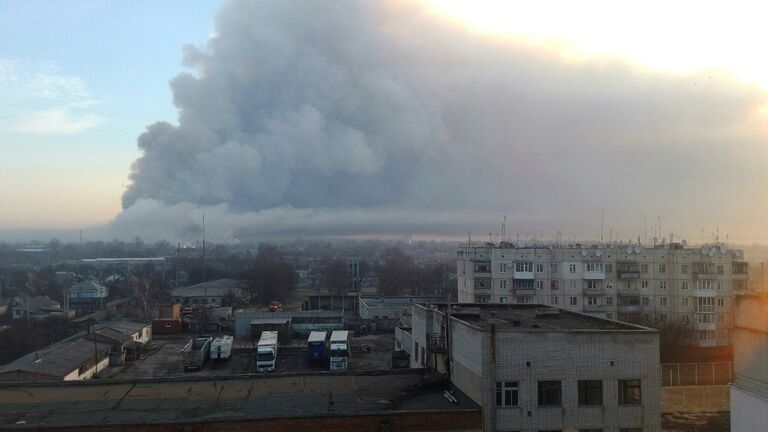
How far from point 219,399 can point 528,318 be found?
356 inches

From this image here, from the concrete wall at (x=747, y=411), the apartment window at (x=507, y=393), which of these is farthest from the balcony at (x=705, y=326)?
the concrete wall at (x=747, y=411)

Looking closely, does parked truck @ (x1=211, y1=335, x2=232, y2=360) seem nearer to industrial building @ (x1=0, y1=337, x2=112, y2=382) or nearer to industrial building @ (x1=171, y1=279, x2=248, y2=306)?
industrial building @ (x1=0, y1=337, x2=112, y2=382)

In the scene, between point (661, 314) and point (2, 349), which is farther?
point (661, 314)

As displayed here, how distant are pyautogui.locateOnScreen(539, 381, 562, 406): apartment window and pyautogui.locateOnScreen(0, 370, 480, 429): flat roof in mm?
1481

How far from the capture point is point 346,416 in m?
11.0

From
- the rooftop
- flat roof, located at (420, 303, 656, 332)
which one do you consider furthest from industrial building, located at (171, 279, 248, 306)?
flat roof, located at (420, 303, 656, 332)

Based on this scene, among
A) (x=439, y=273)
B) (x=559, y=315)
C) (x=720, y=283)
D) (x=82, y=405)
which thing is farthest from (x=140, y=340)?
(x=439, y=273)

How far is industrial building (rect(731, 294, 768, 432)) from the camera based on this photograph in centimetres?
766

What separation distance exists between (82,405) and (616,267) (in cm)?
3378

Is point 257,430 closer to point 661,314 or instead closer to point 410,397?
point 410,397

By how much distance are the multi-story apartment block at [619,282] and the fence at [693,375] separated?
14813mm

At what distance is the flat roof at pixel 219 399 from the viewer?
11.4 m

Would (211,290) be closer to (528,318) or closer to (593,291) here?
(593,291)

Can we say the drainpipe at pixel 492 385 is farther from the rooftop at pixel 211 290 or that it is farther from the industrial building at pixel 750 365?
the rooftop at pixel 211 290
